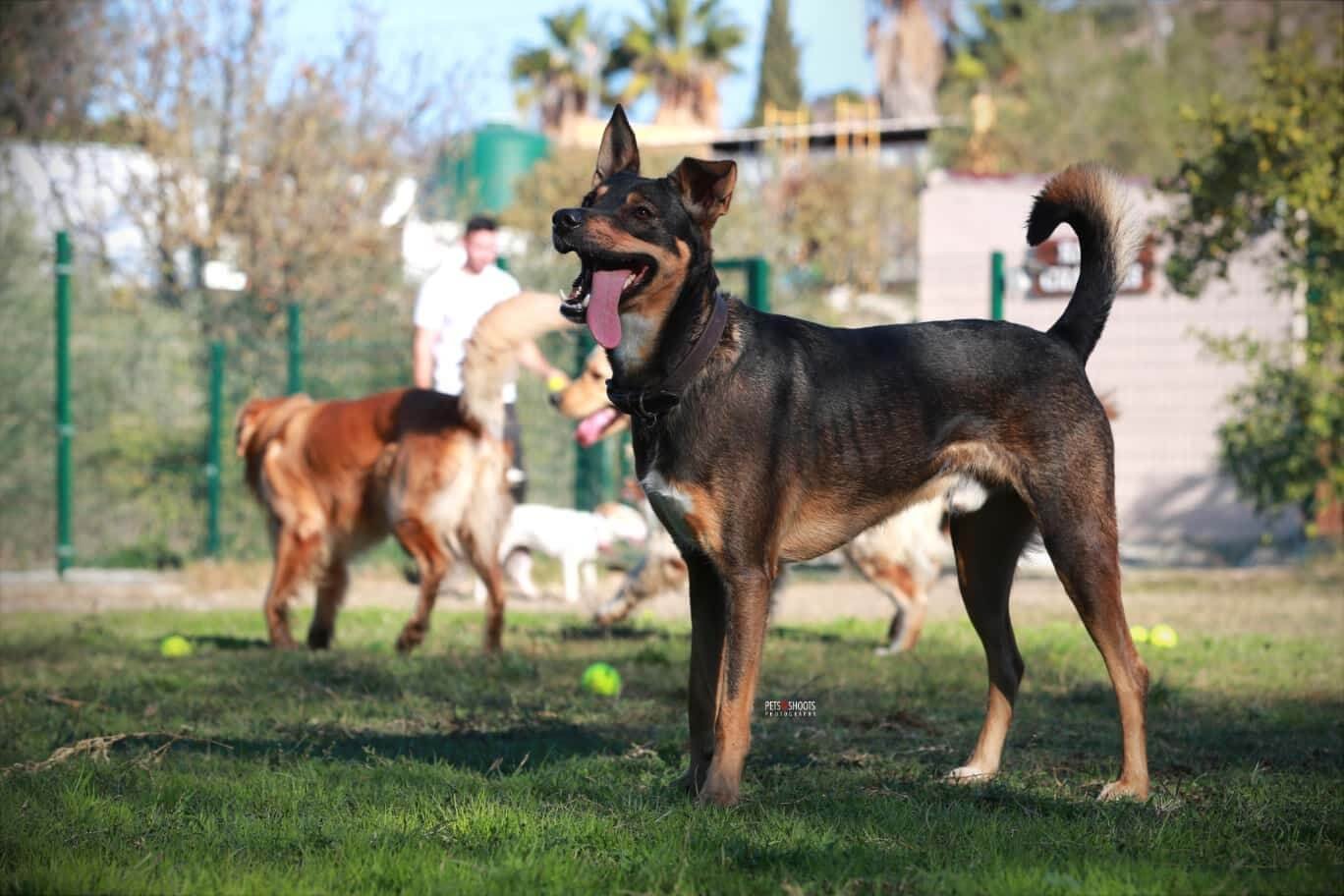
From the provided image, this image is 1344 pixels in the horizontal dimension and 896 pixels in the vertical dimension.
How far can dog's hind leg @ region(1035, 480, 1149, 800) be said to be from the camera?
4.68 meters

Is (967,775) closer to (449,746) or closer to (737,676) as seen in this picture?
(737,676)

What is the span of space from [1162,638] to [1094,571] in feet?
13.8

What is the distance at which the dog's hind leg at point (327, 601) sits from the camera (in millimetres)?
8734

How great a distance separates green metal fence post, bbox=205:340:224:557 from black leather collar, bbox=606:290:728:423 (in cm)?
972

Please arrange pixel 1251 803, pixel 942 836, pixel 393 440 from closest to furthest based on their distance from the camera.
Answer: pixel 942 836
pixel 1251 803
pixel 393 440

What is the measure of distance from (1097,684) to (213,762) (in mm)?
4153

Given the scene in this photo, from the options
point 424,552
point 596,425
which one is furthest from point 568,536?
point 424,552

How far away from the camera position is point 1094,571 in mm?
4691

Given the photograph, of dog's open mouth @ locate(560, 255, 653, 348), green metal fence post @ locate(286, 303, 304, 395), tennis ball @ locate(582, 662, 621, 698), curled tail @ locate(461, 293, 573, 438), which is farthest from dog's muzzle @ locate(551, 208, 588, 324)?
green metal fence post @ locate(286, 303, 304, 395)

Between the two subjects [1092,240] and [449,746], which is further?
[449,746]

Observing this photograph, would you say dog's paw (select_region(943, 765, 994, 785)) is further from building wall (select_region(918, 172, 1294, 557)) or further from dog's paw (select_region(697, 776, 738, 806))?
building wall (select_region(918, 172, 1294, 557))

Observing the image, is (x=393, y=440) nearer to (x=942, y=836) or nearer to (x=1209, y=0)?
(x=942, y=836)

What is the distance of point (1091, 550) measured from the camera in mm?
4684

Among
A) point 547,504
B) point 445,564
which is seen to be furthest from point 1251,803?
point 547,504
